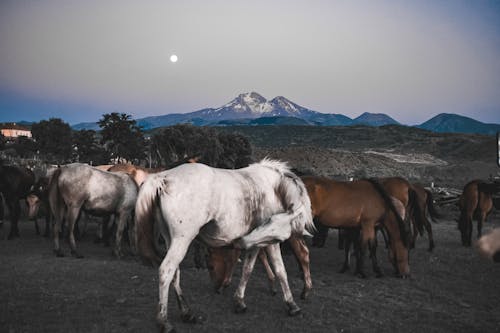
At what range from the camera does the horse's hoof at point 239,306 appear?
545 centimetres

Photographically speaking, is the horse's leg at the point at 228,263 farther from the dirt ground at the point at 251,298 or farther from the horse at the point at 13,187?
the horse at the point at 13,187

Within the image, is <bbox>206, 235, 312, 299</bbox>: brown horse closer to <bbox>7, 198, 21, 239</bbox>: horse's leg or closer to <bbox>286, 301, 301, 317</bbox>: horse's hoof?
<bbox>286, 301, 301, 317</bbox>: horse's hoof

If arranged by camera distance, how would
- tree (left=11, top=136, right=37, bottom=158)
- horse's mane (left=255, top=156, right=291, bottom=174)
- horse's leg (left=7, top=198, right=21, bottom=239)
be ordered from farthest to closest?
tree (left=11, top=136, right=37, bottom=158)
horse's leg (left=7, top=198, right=21, bottom=239)
horse's mane (left=255, top=156, right=291, bottom=174)

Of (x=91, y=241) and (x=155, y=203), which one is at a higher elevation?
(x=155, y=203)

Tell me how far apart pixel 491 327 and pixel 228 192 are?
164 inches

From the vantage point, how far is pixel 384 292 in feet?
22.0

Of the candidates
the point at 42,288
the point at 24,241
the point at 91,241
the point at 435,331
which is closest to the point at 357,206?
the point at 435,331

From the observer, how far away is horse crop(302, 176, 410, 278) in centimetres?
765

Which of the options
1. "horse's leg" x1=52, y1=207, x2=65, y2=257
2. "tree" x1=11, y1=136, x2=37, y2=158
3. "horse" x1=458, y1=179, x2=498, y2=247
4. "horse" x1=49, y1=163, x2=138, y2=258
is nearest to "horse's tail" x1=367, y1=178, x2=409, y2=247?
"horse" x1=458, y1=179, x2=498, y2=247

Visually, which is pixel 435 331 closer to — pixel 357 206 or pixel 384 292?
pixel 384 292

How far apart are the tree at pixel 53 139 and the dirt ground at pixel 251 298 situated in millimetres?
71867

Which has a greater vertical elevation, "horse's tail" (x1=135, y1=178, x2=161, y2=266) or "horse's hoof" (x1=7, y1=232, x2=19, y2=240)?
"horse's tail" (x1=135, y1=178, x2=161, y2=266)

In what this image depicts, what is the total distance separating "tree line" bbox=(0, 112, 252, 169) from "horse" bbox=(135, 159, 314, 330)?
17065 millimetres

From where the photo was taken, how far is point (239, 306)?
17.9 feet
